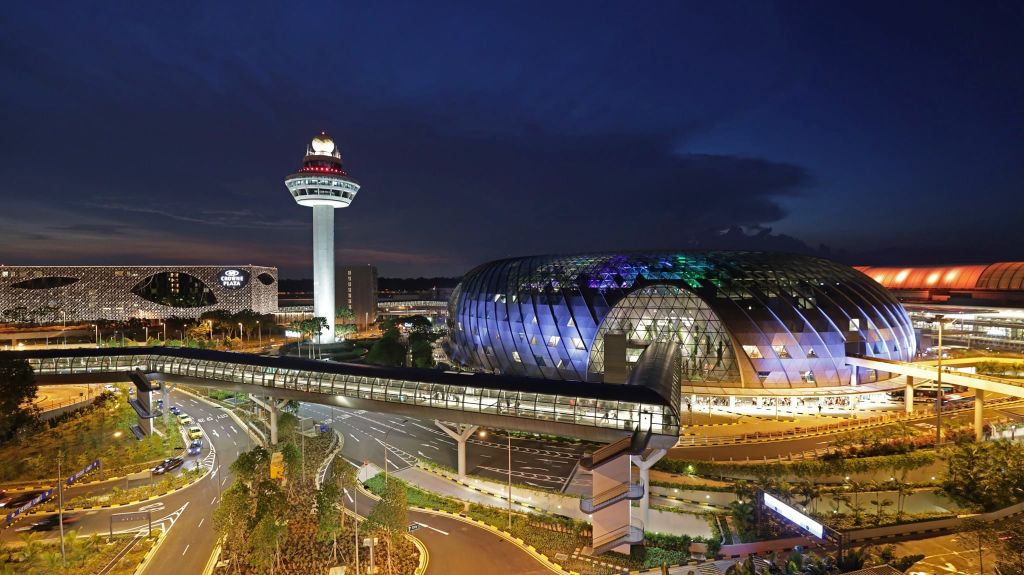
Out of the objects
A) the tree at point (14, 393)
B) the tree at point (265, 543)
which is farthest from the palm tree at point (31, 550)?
the tree at point (14, 393)

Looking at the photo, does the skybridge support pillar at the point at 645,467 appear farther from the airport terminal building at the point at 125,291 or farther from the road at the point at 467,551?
the airport terminal building at the point at 125,291

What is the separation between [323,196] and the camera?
103 m

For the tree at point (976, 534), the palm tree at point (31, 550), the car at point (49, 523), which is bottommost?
the car at point (49, 523)

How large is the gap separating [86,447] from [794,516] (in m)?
60.6

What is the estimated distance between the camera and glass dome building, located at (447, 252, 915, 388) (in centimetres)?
5831

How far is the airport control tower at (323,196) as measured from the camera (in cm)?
10212

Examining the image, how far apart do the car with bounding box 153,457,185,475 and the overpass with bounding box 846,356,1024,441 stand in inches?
2863

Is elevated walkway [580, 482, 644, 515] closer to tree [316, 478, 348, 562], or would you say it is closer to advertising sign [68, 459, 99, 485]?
tree [316, 478, 348, 562]

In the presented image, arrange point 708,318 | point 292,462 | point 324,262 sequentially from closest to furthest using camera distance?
1. point 292,462
2. point 708,318
3. point 324,262

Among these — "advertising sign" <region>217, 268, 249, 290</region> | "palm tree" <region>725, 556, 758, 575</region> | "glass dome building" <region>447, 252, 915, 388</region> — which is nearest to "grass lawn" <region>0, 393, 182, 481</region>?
"glass dome building" <region>447, 252, 915, 388</region>

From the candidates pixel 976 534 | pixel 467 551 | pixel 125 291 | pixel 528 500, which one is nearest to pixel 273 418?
pixel 528 500

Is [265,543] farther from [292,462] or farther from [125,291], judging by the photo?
[125,291]

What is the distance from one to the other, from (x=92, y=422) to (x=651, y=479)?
6003 cm

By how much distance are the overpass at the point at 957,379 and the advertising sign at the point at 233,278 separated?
183237 millimetres
